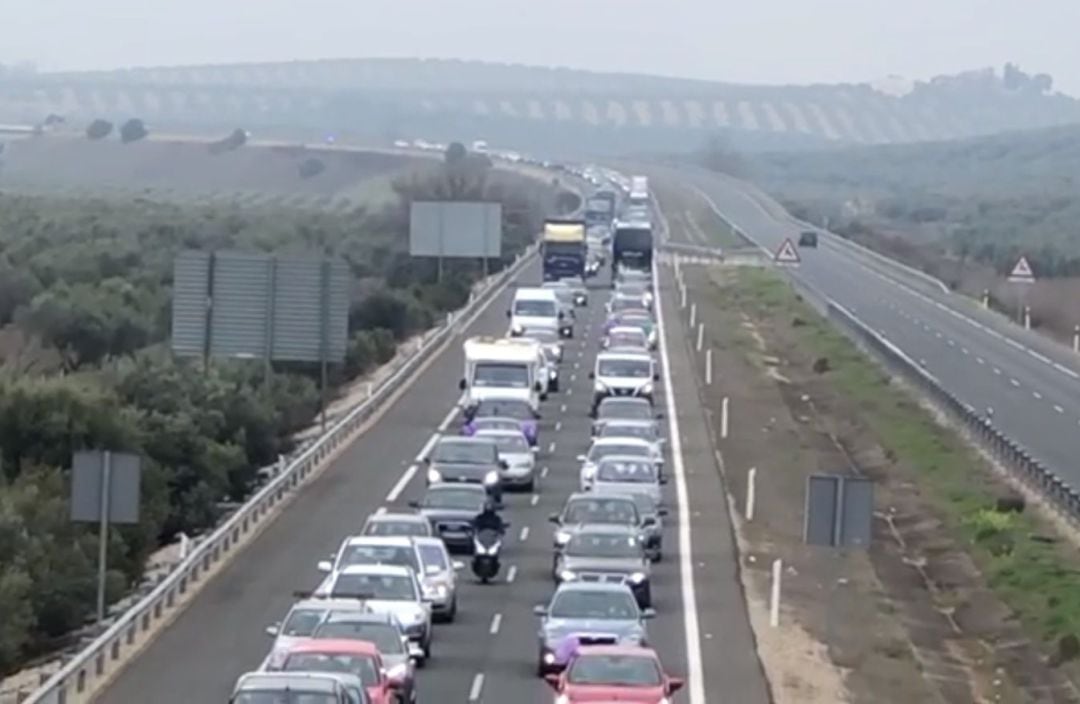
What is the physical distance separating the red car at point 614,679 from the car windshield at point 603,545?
9.58 meters

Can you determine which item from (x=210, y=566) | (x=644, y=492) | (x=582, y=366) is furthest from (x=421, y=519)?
(x=582, y=366)

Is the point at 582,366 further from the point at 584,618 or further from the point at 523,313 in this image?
the point at 584,618

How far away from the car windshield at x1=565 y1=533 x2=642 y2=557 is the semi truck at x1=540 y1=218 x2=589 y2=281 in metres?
65.4

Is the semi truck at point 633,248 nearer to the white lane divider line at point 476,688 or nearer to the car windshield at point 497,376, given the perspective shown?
the car windshield at point 497,376

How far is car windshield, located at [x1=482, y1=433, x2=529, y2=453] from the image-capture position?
51719 millimetres

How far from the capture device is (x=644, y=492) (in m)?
45.9

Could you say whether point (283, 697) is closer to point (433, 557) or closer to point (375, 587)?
point (375, 587)

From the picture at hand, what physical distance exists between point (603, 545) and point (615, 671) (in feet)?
34.6

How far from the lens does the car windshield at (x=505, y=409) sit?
191 ft

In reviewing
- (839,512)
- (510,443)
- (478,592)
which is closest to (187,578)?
(478,592)

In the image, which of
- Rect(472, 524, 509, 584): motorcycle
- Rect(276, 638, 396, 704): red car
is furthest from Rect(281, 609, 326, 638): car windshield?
Rect(472, 524, 509, 584): motorcycle

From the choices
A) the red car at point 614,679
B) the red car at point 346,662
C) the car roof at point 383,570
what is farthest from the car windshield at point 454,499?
the red car at point 346,662

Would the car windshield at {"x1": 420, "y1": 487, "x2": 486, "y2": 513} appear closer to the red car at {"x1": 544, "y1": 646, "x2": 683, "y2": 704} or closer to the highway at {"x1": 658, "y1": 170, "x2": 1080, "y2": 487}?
the red car at {"x1": 544, "y1": 646, "x2": 683, "y2": 704}

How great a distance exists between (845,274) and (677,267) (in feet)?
36.7
